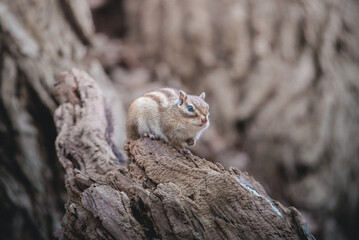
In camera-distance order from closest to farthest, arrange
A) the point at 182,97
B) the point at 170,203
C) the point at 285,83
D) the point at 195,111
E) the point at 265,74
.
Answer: the point at 170,203, the point at 195,111, the point at 182,97, the point at 285,83, the point at 265,74

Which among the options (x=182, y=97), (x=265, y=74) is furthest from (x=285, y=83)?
(x=182, y=97)

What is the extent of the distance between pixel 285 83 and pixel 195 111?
5.17 meters

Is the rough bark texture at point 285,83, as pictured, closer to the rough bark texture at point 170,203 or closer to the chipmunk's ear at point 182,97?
the chipmunk's ear at point 182,97

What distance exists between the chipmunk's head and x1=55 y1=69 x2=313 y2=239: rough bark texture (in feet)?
1.04

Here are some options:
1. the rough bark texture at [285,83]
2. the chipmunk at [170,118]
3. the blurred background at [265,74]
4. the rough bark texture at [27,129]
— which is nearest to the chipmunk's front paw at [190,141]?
the chipmunk at [170,118]

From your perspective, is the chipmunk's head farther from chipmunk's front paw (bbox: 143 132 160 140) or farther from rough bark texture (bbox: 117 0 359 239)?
rough bark texture (bbox: 117 0 359 239)

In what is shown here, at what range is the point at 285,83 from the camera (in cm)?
840

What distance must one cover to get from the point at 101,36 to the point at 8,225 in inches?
211

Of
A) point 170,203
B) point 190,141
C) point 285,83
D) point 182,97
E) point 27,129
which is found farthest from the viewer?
point 285,83

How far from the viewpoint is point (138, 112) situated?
158 inches

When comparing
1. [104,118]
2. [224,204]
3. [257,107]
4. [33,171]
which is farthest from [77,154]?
[257,107]

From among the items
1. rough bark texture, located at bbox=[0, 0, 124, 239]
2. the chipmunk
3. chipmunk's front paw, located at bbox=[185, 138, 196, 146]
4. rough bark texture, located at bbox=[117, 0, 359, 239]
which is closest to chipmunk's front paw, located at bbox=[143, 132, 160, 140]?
the chipmunk

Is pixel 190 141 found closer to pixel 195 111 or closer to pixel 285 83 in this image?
pixel 195 111

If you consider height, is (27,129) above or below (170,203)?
above
